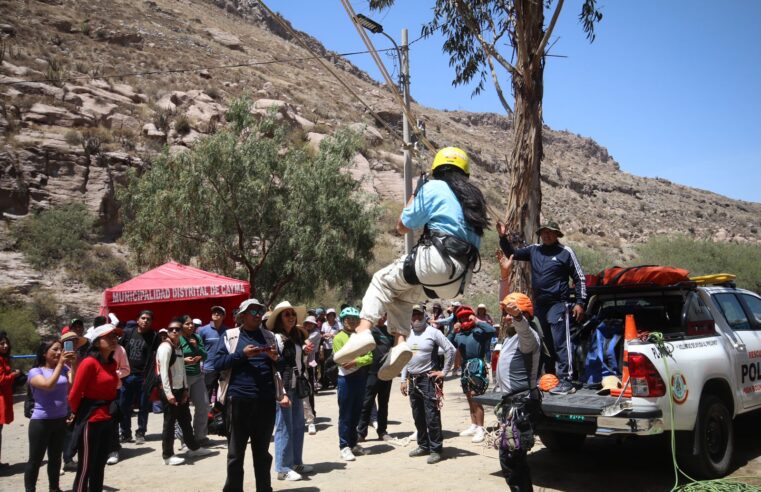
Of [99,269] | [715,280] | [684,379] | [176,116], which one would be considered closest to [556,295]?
[684,379]

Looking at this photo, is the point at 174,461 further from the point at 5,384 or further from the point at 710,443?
the point at 710,443

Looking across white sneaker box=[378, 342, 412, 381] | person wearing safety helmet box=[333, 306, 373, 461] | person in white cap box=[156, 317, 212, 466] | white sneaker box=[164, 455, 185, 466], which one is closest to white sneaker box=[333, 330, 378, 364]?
white sneaker box=[378, 342, 412, 381]

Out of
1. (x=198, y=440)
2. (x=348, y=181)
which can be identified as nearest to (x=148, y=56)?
(x=348, y=181)

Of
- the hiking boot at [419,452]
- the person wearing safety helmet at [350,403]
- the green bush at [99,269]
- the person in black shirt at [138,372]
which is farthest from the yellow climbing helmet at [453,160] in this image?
the green bush at [99,269]

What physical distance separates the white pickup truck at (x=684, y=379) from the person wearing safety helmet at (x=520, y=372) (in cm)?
70

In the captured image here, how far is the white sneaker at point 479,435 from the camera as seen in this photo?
8907mm

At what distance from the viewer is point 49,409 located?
22.0ft

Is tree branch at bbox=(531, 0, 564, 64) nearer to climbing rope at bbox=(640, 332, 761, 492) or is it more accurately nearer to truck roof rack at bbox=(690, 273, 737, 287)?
truck roof rack at bbox=(690, 273, 737, 287)

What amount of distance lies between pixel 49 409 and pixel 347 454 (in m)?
3.74

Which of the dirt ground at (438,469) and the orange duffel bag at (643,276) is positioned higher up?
the orange duffel bag at (643,276)

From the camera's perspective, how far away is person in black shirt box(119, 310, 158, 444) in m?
9.70

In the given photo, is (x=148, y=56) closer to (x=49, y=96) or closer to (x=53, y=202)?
(x=49, y=96)

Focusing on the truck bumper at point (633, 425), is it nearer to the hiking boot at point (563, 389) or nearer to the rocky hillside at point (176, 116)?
the hiking boot at point (563, 389)

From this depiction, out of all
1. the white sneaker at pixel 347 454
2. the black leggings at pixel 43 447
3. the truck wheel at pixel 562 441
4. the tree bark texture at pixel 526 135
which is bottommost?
the white sneaker at pixel 347 454
